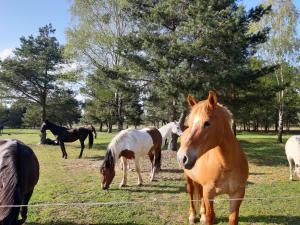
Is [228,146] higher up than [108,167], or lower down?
higher up

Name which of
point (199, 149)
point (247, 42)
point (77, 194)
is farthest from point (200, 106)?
point (247, 42)

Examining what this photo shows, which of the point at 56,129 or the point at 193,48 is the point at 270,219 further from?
the point at 56,129

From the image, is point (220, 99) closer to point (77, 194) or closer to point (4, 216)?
point (77, 194)

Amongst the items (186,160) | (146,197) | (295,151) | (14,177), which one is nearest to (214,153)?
(186,160)

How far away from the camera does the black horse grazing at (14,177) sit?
11.1 ft

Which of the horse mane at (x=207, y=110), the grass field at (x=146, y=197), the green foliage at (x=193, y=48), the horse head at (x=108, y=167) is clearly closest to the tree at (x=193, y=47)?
the green foliage at (x=193, y=48)

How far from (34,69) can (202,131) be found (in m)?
19.9

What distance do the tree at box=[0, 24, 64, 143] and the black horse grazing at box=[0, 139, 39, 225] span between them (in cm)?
1725

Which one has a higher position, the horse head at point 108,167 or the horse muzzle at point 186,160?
the horse muzzle at point 186,160

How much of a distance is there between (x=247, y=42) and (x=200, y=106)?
37.1ft

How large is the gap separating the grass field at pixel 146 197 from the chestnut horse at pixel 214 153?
0.72 m

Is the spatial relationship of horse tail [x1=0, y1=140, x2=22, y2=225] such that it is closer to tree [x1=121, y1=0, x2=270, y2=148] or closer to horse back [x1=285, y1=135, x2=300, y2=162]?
horse back [x1=285, y1=135, x2=300, y2=162]

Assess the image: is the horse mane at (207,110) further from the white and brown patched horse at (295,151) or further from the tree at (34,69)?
the tree at (34,69)

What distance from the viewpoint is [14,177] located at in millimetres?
3926
